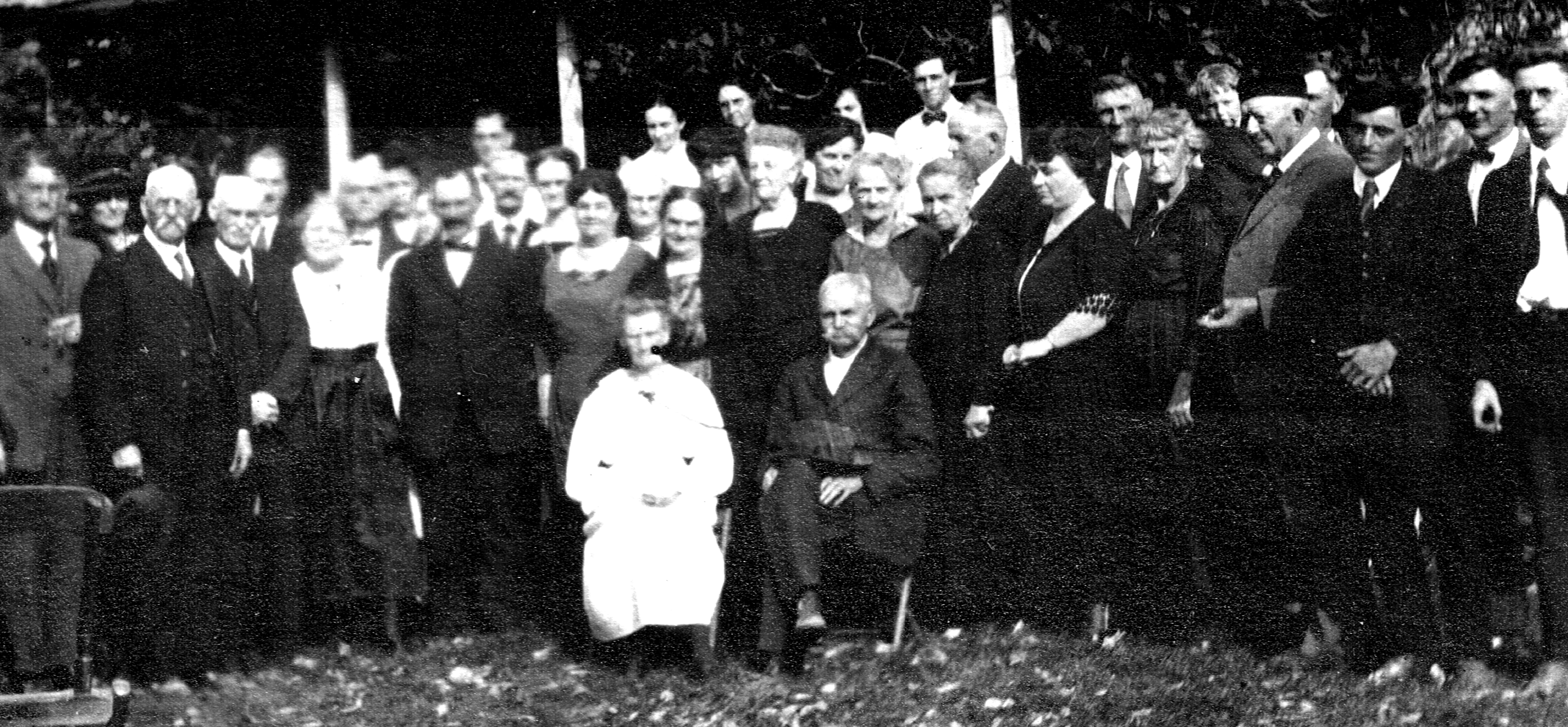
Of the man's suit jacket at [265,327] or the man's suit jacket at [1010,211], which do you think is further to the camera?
the man's suit jacket at [265,327]

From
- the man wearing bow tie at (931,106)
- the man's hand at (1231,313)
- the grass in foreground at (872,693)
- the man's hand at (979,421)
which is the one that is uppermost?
the man wearing bow tie at (931,106)

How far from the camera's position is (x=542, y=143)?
21.8 feet

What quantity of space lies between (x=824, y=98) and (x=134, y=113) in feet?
8.77

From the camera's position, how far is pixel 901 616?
18.8 feet

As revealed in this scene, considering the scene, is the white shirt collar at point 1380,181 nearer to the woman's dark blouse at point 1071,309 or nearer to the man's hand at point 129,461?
the woman's dark blouse at point 1071,309

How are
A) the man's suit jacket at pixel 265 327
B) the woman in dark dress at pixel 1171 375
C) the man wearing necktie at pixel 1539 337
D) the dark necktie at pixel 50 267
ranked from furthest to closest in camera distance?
the dark necktie at pixel 50 267 → the man's suit jacket at pixel 265 327 → the woman in dark dress at pixel 1171 375 → the man wearing necktie at pixel 1539 337

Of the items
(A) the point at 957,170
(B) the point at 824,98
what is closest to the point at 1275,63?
(A) the point at 957,170

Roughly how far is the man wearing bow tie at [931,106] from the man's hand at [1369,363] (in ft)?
5.25

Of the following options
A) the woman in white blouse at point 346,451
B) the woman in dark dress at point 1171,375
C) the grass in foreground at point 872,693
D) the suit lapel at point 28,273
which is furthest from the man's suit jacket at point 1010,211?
the suit lapel at point 28,273

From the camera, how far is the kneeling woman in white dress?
18.9 ft

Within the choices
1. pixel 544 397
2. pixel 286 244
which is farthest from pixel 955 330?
pixel 286 244

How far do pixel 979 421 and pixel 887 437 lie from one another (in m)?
0.27

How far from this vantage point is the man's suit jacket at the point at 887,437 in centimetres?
570

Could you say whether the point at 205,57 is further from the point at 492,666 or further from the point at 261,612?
the point at 492,666
